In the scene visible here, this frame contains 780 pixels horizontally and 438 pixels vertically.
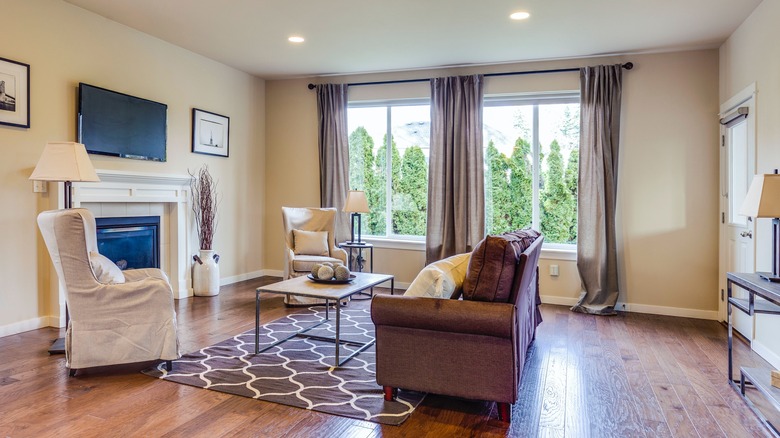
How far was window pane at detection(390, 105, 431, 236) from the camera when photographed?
20.1 feet

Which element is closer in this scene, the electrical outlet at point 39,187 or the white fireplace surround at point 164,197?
the electrical outlet at point 39,187

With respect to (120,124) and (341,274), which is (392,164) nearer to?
(341,274)

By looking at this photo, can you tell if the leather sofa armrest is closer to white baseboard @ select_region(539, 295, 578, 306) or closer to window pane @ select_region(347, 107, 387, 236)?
white baseboard @ select_region(539, 295, 578, 306)

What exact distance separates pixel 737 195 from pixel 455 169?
2.73 meters

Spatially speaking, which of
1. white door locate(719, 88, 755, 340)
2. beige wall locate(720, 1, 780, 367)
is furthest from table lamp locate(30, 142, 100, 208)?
white door locate(719, 88, 755, 340)

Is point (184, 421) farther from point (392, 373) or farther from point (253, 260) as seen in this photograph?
point (253, 260)

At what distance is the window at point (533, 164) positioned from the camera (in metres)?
5.52

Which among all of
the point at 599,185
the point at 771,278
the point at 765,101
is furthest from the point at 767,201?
the point at 599,185

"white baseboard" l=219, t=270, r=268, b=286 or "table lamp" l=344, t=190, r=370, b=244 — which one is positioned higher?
"table lamp" l=344, t=190, r=370, b=244

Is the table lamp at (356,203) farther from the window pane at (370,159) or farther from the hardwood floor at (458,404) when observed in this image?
the hardwood floor at (458,404)

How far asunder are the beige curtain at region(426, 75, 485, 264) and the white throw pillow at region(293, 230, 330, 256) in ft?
4.12

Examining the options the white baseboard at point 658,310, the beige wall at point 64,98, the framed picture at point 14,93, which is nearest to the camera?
the framed picture at point 14,93

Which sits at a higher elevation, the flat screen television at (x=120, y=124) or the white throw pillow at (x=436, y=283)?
the flat screen television at (x=120, y=124)

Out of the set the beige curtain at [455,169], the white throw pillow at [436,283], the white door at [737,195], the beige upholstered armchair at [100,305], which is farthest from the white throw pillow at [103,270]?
the white door at [737,195]
